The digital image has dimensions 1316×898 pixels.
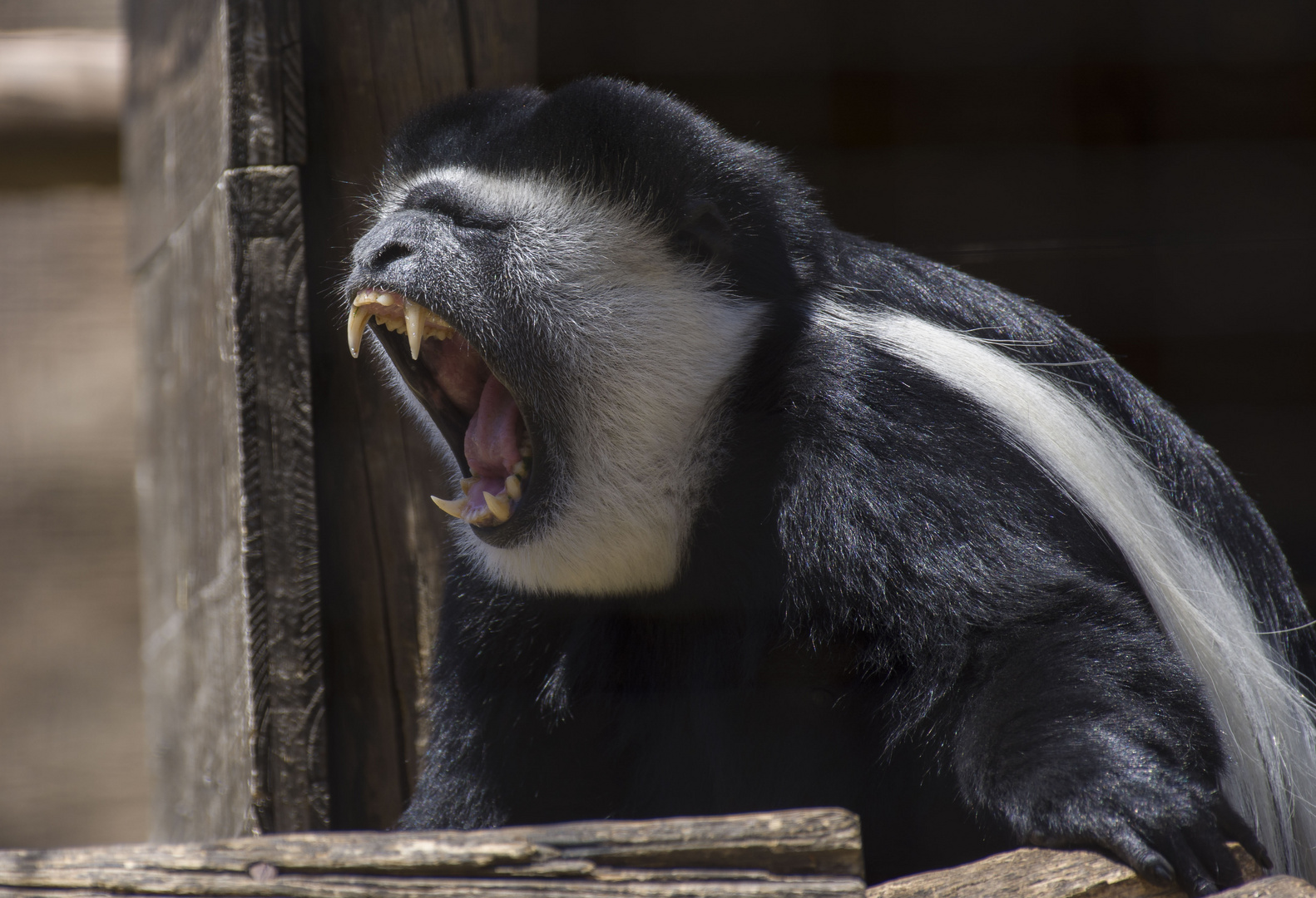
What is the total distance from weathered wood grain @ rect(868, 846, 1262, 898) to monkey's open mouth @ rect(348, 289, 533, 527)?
1.98ft

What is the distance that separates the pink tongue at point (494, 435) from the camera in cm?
136

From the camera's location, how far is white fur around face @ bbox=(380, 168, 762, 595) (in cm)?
129

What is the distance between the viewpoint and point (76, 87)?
2895mm

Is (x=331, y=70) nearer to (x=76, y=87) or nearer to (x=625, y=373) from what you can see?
(x=625, y=373)

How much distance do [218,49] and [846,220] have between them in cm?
133

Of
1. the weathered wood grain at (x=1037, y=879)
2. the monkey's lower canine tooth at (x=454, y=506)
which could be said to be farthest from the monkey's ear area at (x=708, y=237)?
the weathered wood grain at (x=1037, y=879)

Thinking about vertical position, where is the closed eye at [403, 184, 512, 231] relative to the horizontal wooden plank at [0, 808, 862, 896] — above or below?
above

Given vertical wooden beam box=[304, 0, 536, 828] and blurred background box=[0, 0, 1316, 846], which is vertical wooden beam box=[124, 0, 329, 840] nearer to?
vertical wooden beam box=[304, 0, 536, 828]

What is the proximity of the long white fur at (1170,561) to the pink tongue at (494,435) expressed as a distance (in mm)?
359

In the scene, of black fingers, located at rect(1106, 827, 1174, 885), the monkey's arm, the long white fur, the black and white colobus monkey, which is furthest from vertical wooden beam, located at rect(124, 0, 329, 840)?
black fingers, located at rect(1106, 827, 1174, 885)

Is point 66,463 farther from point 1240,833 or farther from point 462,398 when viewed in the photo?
point 1240,833

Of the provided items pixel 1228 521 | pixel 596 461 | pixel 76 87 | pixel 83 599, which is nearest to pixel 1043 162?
pixel 1228 521

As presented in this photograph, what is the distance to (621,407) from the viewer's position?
1295mm

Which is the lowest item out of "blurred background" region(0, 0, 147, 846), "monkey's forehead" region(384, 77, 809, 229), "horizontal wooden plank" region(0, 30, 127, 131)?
"blurred background" region(0, 0, 147, 846)
